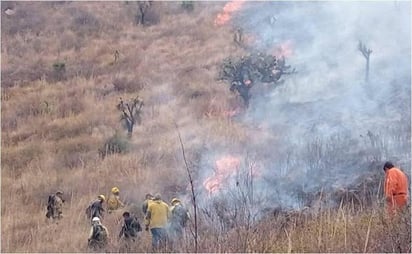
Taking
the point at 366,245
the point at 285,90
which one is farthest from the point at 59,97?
the point at 366,245

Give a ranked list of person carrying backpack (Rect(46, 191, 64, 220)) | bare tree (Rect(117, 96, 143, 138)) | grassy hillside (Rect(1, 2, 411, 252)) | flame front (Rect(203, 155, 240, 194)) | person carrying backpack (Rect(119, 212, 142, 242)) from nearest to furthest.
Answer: grassy hillside (Rect(1, 2, 411, 252)) → person carrying backpack (Rect(119, 212, 142, 242)) → flame front (Rect(203, 155, 240, 194)) → person carrying backpack (Rect(46, 191, 64, 220)) → bare tree (Rect(117, 96, 143, 138))

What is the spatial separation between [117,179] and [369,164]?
543 centimetres

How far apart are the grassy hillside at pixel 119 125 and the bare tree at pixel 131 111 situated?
303mm

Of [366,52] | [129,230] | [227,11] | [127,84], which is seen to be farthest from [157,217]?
[227,11]

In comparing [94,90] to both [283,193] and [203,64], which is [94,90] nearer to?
[203,64]

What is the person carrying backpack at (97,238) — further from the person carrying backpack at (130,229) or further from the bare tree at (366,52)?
the bare tree at (366,52)

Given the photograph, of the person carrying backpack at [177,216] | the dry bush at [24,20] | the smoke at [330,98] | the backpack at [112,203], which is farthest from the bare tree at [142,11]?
the person carrying backpack at [177,216]

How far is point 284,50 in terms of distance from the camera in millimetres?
22594

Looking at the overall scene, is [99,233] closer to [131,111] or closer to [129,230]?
[129,230]

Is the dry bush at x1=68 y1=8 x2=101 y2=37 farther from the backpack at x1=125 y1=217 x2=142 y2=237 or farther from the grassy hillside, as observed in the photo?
the backpack at x1=125 y1=217 x2=142 y2=237

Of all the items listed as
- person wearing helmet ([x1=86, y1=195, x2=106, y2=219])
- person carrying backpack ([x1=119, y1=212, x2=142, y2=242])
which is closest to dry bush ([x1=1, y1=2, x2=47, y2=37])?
person wearing helmet ([x1=86, y1=195, x2=106, y2=219])

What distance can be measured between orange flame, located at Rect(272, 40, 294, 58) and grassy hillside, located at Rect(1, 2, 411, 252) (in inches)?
65.6

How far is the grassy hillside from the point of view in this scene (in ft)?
14.5

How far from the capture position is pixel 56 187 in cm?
1443
